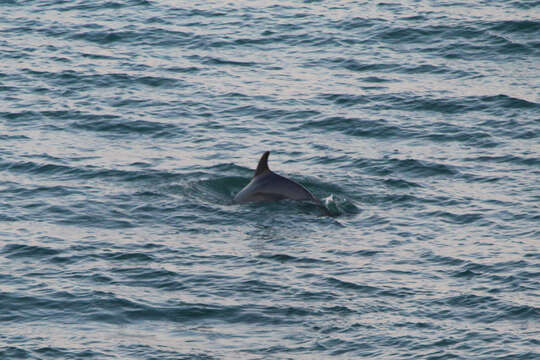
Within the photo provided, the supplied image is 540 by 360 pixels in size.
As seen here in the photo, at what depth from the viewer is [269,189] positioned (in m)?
30.2

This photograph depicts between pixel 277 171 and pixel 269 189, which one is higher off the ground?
pixel 269 189

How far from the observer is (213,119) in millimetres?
37750

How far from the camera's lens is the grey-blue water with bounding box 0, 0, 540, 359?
76.8ft

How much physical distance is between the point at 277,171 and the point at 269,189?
2853 mm

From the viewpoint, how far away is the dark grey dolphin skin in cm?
2995

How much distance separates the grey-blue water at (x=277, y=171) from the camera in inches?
922

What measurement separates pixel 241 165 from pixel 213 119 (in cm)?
476

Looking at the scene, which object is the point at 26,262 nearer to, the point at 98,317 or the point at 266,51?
the point at 98,317

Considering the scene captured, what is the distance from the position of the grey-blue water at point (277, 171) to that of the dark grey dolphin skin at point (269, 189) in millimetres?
370

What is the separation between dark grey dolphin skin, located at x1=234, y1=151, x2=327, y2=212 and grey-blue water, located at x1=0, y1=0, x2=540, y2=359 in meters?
0.37

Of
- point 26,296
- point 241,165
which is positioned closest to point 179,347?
point 26,296

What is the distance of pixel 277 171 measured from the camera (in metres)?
33.0

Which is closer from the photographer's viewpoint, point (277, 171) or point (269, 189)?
point (269, 189)

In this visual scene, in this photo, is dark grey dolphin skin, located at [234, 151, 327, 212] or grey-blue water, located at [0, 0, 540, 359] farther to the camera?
dark grey dolphin skin, located at [234, 151, 327, 212]
